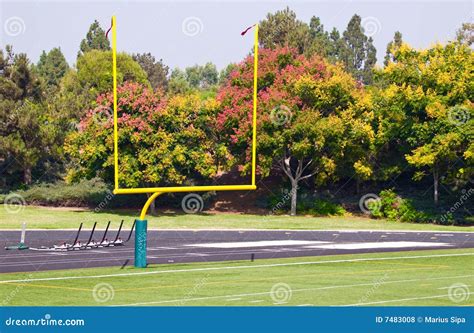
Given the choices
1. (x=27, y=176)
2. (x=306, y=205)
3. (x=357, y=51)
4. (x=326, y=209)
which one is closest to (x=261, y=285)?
(x=326, y=209)

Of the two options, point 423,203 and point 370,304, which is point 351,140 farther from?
point 370,304

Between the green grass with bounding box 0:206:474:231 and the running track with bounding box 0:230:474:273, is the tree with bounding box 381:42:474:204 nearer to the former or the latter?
the green grass with bounding box 0:206:474:231

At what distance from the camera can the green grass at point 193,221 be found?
1687 inches

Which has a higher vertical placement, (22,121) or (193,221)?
(22,121)

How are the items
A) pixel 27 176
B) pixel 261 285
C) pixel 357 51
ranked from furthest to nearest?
pixel 357 51 < pixel 27 176 < pixel 261 285

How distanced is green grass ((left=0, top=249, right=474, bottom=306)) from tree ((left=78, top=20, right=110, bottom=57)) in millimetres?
75909

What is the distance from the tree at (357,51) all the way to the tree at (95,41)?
85.7ft

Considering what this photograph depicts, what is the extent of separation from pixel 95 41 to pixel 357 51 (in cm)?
2845

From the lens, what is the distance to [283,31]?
6838 cm

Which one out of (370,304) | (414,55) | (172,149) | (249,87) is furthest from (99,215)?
(370,304)

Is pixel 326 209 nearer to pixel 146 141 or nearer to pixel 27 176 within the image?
pixel 146 141

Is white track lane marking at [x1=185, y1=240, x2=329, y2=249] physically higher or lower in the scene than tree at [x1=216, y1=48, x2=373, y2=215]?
lower

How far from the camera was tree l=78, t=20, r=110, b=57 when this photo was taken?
98.2 metres

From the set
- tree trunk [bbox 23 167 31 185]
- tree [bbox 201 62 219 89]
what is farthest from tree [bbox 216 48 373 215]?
→ tree [bbox 201 62 219 89]
